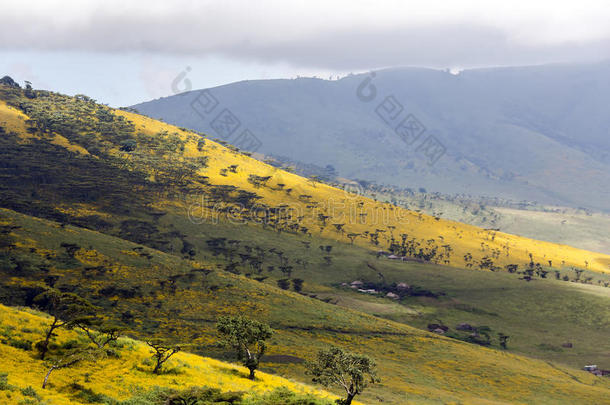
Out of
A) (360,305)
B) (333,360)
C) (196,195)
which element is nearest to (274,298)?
(360,305)

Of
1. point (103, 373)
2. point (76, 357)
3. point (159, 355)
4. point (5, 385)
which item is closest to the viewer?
point (5, 385)

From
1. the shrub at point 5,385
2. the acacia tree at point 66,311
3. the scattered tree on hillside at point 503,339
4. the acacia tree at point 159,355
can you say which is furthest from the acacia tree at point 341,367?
the scattered tree on hillside at point 503,339

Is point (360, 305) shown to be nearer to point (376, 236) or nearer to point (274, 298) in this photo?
point (274, 298)

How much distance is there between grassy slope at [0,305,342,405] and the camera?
3222 cm

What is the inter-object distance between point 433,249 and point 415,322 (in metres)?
84.4

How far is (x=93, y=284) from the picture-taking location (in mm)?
91562

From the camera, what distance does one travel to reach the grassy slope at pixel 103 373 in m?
32.2

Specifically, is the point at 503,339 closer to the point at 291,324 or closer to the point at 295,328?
the point at 295,328

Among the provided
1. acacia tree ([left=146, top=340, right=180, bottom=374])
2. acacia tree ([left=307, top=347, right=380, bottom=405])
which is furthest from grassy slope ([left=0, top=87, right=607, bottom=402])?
acacia tree ([left=146, top=340, right=180, bottom=374])

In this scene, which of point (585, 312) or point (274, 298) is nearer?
point (274, 298)

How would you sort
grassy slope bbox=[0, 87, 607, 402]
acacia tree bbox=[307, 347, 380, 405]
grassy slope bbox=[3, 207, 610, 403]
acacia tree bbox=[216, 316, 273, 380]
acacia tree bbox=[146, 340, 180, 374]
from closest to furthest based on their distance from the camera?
acacia tree bbox=[146, 340, 180, 374] → acacia tree bbox=[307, 347, 380, 405] → acacia tree bbox=[216, 316, 273, 380] → grassy slope bbox=[3, 207, 610, 403] → grassy slope bbox=[0, 87, 607, 402]

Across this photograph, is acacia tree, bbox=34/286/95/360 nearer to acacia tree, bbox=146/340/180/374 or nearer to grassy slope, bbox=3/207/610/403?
acacia tree, bbox=146/340/180/374

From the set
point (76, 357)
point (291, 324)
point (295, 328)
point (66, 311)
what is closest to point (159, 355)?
point (76, 357)

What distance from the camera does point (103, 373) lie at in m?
37.3
